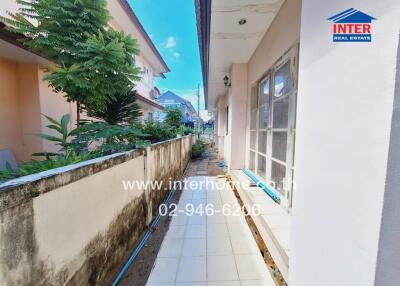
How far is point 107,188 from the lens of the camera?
6.06ft

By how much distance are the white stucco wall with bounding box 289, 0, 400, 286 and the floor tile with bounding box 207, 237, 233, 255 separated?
1.17 metres

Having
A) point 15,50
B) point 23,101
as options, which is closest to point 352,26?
point 15,50

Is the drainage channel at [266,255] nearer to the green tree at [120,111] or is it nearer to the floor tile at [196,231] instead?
the floor tile at [196,231]

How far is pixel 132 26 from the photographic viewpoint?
634cm

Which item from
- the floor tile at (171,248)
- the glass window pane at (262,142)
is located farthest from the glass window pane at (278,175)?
the floor tile at (171,248)

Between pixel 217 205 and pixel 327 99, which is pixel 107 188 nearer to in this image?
pixel 327 99

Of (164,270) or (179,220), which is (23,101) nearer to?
(179,220)

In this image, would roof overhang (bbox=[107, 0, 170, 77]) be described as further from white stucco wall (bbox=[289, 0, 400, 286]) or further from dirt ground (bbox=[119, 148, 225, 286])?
white stucco wall (bbox=[289, 0, 400, 286])

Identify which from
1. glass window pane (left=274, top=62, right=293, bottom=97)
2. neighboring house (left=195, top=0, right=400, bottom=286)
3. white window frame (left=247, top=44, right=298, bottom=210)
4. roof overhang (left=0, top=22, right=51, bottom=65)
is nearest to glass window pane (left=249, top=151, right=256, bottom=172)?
white window frame (left=247, top=44, right=298, bottom=210)

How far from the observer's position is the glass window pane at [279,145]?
110 inches

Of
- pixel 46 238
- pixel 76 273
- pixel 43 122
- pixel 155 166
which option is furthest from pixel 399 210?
pixel 43 122

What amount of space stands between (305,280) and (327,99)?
1.11m

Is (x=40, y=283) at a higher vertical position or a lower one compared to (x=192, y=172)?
higher

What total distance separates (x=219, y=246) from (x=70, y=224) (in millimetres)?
1813
